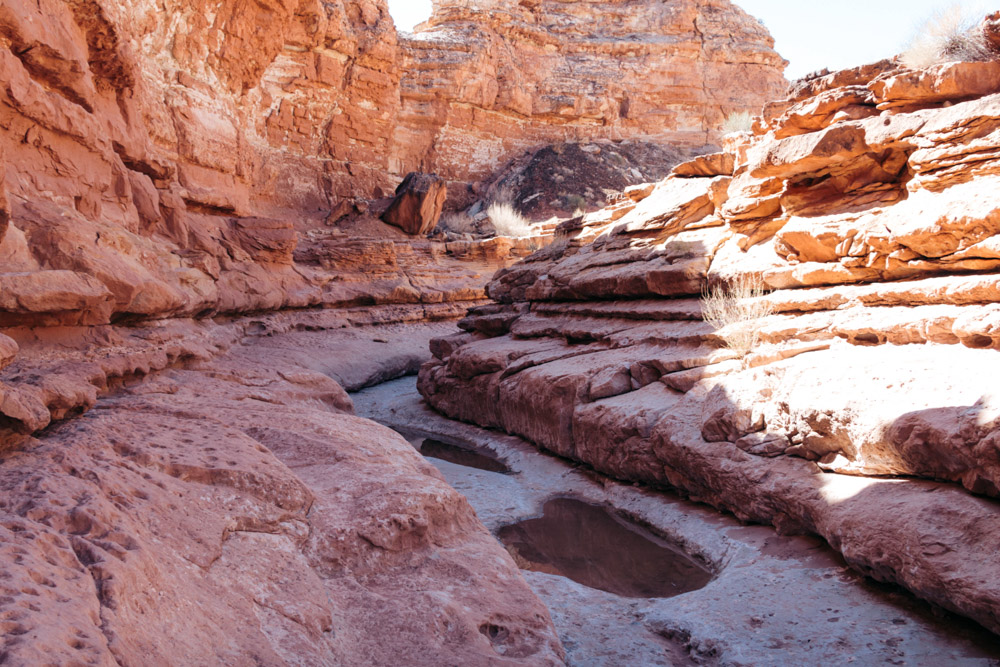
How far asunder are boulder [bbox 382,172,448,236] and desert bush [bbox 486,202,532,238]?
2903 mm

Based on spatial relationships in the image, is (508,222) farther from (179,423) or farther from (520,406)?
(179,423)

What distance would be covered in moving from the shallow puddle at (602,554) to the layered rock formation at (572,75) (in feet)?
68.3

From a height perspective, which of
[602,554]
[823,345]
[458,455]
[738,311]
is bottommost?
[458,455]

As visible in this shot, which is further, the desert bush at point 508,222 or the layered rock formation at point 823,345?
the desert bush at point 508,222

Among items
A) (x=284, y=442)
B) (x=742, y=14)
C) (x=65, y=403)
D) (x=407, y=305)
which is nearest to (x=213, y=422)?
(x=284, y=442)

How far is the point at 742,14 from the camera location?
3114 centimetres

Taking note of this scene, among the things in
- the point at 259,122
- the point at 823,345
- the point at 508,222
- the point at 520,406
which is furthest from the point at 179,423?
the point at 508,222

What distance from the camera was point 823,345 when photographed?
606cm

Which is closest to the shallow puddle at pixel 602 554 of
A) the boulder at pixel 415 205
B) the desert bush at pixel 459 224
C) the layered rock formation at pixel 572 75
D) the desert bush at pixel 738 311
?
the desert bush at pixel 738 311

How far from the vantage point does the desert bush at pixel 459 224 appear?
23.2 metres

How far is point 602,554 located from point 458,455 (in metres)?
3.87

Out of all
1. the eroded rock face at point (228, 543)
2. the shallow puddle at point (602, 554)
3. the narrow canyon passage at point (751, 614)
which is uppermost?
the eroded rock face at point (228, 543)

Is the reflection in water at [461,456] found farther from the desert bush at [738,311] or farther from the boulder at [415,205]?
the boulder at [415,205]

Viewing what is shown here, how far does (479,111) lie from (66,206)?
2277 centimetres
